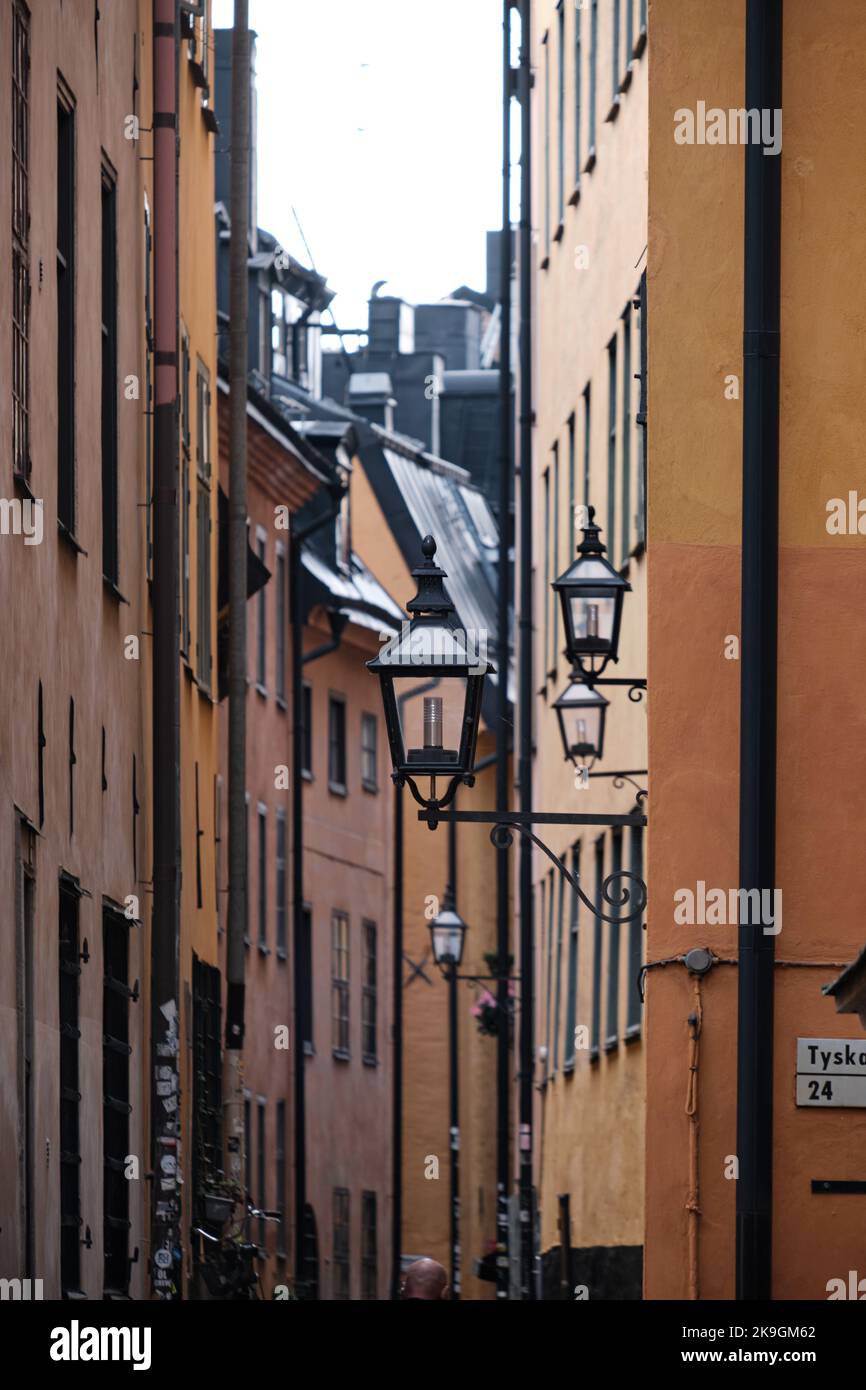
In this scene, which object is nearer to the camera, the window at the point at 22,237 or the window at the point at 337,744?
the window at the point at 22,237

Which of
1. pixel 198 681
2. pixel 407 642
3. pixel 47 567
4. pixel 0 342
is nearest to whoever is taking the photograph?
pixel 407 642

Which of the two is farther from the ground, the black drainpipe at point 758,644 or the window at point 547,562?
the window at point 547,562

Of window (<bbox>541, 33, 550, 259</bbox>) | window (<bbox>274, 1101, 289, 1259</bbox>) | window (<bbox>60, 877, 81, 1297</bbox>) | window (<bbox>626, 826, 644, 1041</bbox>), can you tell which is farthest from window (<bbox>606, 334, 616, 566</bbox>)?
window (<bbox>274, 1101, 289, 1259</bbox>)

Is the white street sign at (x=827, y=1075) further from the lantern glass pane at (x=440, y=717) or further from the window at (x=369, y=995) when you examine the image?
the window at (x=369, y=995)

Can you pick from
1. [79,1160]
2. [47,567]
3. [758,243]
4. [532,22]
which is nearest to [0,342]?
[47,567]

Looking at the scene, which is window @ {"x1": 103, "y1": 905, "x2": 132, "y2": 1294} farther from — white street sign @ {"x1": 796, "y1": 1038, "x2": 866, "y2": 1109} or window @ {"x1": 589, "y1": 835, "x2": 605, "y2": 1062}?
window @ {"x1": 589, "y1": 835, "x2": 605, "y2": 1062}

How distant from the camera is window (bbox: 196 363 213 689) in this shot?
25000mm

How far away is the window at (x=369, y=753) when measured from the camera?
4694cm

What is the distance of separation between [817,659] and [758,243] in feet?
5.59

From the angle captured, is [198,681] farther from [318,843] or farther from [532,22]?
[318,843]

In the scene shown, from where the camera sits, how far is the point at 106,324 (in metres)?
18.2

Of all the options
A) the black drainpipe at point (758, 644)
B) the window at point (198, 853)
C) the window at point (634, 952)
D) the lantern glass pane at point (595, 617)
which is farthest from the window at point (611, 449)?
the black drainpipe at point (758, 644)

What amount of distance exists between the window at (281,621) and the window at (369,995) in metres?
7.31
